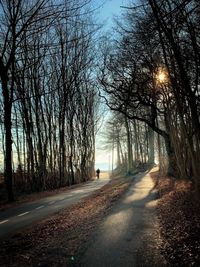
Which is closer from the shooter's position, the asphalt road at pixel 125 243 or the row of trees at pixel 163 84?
the asphalt road at pixel 125 243

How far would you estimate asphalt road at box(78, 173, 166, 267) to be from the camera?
7.96 meters

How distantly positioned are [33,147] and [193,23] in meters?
22.2

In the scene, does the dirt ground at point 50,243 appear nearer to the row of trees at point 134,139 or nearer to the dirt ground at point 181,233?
the dirt ground at point 181,233

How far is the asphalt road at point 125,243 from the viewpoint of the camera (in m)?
7.96

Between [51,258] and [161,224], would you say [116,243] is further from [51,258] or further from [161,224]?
[161,224]

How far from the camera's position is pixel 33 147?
117 feet

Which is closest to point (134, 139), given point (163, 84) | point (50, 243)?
point (163, 84)

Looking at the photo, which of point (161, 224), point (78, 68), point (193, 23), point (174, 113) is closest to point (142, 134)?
point (78, 68)

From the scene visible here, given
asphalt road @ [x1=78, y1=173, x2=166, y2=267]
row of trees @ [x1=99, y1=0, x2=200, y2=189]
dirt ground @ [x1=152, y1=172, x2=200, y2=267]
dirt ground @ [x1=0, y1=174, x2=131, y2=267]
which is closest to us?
dirt ground @ [x1=152, y1=172, x2=200, y2=267]

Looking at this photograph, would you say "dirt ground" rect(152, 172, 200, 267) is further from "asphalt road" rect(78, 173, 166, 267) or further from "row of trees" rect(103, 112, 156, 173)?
"row of trees" rect(103, 112, 156, 173)

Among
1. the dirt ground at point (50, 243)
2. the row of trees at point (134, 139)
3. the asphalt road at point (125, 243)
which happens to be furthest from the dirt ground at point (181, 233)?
the row of trees at point (134, 139)

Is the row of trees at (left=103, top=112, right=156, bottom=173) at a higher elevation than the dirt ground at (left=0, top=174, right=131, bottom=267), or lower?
higher

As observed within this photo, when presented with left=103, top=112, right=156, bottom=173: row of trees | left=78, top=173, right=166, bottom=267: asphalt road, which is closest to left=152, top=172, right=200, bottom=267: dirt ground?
left=78, top=173, right=166, bottom=267: asphalt road

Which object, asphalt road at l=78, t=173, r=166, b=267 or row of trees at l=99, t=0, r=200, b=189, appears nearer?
asphalt road at l=78, t=173, r=166, b=267
